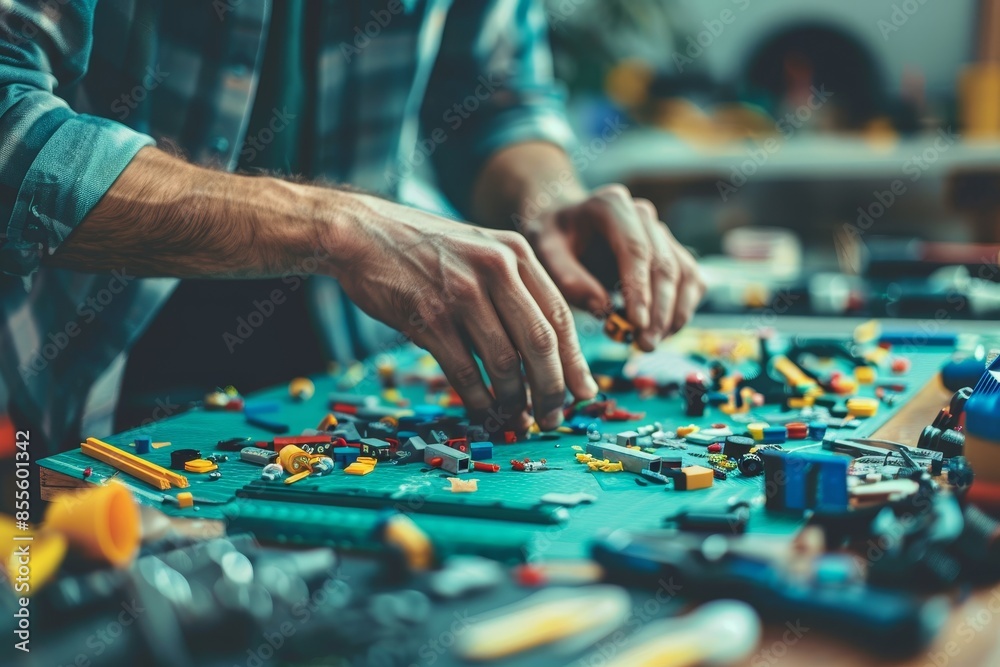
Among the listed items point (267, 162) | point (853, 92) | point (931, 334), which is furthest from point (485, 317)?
point (853, 92)

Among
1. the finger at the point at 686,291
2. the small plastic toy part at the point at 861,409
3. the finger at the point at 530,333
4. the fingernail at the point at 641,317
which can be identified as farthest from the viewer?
the finger at the point at 686,291

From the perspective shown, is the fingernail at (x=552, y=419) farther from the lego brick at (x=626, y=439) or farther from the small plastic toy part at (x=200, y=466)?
the small plastic toy part at (x=200, y=466)

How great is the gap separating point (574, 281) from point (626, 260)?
0.07 m

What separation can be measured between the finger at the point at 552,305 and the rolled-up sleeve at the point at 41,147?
0.39 metres

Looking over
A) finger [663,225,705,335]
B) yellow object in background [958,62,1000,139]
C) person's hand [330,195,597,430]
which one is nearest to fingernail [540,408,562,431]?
person's hand [330,195,597,430]

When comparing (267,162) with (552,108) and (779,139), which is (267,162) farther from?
(779,139)

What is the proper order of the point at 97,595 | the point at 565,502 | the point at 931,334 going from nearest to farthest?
1. the point at 97,595
2. the point at 565,502
3. the point at 931,334

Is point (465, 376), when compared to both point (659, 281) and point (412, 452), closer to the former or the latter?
point (412, 452)

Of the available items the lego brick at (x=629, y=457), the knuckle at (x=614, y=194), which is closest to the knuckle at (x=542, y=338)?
the lego brick at (x=629, y=457)

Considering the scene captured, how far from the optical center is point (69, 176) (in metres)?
0.88

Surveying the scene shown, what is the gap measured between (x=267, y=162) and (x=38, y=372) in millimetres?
446

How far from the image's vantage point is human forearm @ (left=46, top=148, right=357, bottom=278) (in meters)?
0.90

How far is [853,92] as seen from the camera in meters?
2.94

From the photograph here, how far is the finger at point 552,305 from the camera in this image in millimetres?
932
